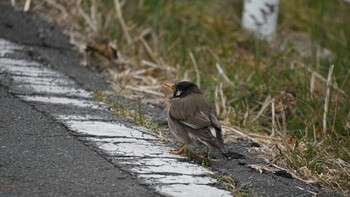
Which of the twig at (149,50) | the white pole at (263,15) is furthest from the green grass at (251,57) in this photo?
the white pole at (263,15)

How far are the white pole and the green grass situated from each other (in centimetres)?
17

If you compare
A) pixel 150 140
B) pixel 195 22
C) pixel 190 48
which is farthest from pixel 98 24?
pixel 150 140

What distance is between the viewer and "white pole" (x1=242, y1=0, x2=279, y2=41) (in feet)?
27.4

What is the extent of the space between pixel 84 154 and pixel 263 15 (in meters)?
4.38

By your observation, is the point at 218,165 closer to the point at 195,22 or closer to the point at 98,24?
the point at 98,24

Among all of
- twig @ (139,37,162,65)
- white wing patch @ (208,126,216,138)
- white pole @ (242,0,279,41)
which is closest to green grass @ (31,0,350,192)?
twig @ (139,37,162,65)

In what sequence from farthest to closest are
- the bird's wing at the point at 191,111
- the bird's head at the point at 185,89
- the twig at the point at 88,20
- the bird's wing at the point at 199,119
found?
the twig at the point at 88,20
the bird's head at the point at 185,89
the bird's wing at the point at 191,111
the bird's wing at the point at 199,119

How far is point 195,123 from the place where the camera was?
495cm

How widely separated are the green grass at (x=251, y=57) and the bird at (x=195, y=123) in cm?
39

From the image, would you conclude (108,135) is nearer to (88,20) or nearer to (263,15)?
(88,20)

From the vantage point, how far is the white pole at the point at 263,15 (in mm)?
8359

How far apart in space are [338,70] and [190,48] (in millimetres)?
1629

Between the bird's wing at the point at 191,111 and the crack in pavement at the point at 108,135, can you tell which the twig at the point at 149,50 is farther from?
the bird's wing at the point at 191,111

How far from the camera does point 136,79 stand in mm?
6977
